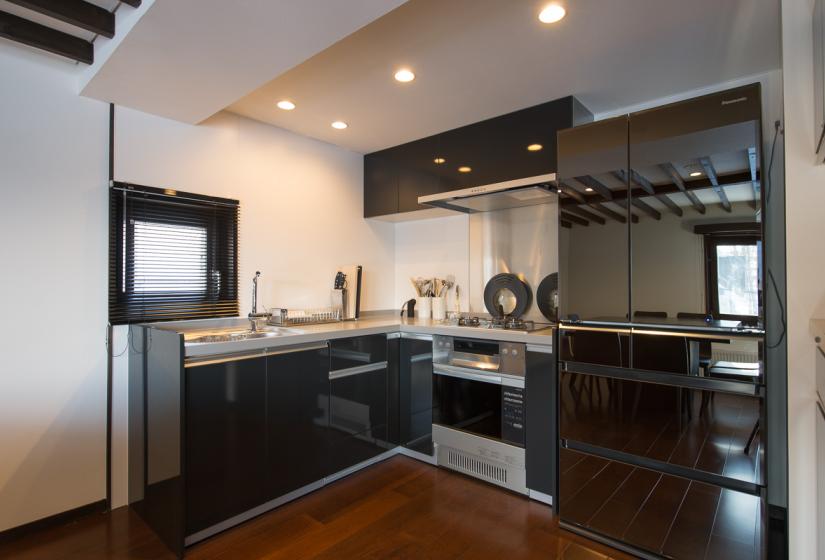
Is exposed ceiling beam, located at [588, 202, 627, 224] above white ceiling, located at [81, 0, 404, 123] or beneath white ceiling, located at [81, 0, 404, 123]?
beneath

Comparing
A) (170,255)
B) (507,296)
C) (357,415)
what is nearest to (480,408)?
(357,415)

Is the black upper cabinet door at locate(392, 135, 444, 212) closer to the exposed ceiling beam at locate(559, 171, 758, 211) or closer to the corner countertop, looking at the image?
the corner countertop

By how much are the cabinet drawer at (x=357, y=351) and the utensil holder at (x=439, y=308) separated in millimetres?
693

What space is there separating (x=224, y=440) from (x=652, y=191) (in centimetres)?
233

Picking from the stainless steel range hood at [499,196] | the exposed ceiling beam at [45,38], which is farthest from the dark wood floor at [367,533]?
the exposed ceiling beam at [45,38]

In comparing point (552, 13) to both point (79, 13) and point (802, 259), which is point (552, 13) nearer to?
point (802, 259)

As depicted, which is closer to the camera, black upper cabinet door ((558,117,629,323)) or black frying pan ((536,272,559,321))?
black upper cabinet door ((558,117,629,323))

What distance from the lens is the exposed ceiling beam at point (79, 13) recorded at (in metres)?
1.68

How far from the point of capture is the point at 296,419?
7.66ft

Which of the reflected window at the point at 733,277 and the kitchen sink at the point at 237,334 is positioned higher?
the reflected window at the point at 733,277

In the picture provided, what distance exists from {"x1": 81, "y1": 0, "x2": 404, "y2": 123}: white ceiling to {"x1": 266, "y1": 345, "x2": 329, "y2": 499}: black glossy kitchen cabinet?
1404 millimetres

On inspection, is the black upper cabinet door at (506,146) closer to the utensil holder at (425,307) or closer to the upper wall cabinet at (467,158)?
the upper wall cabinet at (467,158)

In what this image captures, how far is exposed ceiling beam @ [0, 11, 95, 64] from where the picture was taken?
73.5 inches

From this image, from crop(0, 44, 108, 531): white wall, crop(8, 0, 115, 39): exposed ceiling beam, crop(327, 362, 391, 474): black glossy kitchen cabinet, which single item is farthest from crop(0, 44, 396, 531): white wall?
crop(327, 362, 391, 474): black glossy kitchen cabinet
